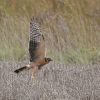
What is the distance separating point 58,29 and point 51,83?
240 inches

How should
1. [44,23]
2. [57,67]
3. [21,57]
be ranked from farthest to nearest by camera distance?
1. [44,23]
2. [21,57]
3. [57,67]

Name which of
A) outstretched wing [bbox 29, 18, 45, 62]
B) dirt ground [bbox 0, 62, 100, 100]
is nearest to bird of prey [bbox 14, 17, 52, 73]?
outstretched wing [bbox 29, 18, 45, 62]

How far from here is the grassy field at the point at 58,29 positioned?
10.4 meters

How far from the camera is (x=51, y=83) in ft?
22.7

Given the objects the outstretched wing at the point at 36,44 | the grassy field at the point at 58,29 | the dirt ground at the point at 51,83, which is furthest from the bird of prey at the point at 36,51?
the grassy field at the point at 58,29

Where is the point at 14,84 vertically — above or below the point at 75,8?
below

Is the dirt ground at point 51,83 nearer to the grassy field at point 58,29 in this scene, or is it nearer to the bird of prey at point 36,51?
the bird of prey at point 36,51

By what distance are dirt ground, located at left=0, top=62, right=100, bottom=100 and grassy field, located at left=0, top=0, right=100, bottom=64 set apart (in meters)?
1.55

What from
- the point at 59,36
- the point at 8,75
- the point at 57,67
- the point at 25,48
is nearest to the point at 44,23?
the point at 59,36

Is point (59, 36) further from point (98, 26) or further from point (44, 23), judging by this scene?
point (98, 26)

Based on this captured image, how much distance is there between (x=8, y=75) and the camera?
711 cm

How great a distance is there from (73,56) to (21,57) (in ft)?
2.83

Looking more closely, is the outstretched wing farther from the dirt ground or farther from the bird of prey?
the dirt ground

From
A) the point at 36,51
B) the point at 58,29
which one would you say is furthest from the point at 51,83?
the point at 58,29
